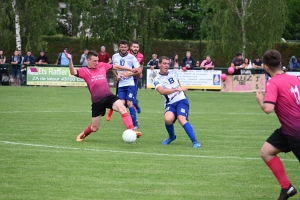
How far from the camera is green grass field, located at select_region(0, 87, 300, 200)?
8.36 m

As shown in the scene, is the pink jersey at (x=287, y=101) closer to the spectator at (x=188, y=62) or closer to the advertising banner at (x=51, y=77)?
the spectator at (x=188, y=62)

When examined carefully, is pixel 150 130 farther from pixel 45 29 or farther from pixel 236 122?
pixel 45 29

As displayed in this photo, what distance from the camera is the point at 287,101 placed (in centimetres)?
766

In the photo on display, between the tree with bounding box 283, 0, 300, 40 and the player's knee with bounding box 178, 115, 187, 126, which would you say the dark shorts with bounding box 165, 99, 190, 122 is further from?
the tree with bounding box 283, 0, 300, 40

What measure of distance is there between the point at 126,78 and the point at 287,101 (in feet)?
28.1

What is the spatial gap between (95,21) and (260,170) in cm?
3327

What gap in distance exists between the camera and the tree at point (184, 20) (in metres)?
58.9

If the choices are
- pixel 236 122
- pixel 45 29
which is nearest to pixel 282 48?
pixel 45 29

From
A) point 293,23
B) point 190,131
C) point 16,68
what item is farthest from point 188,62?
point 293,23

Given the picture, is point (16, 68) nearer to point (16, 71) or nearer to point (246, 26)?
point (16, 71)

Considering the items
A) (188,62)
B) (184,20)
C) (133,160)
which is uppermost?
(184,20)

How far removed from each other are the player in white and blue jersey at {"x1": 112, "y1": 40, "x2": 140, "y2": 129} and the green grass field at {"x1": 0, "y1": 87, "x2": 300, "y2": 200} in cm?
61

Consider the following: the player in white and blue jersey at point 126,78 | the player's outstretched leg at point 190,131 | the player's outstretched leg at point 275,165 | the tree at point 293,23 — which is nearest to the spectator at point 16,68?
the player in white and blue jersey at point 126,78

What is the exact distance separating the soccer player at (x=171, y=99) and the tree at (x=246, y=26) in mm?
26403
